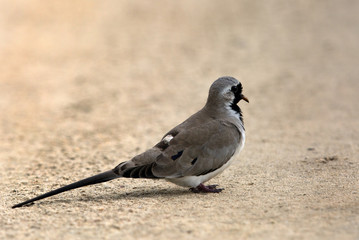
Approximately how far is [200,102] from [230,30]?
510cm

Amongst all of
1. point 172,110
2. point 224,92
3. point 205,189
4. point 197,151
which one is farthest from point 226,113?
point 172,110

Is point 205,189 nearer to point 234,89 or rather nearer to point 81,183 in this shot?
point 234,89

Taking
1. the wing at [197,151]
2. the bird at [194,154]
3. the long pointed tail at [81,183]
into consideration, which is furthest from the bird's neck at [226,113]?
the long pointed tail at [81,183]

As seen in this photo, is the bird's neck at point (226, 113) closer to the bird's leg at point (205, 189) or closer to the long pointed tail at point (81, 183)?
the bird's leg at point (205, 189)

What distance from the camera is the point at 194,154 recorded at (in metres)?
5.18

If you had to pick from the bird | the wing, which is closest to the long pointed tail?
the bird

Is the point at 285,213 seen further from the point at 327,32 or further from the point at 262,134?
the point at 327,32

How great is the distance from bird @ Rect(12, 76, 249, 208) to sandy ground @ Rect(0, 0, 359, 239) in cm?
21

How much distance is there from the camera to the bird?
16.6 ft

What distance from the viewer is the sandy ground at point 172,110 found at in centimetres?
455

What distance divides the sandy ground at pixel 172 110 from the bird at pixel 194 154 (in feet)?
0.70

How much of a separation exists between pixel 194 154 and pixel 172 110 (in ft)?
14.9

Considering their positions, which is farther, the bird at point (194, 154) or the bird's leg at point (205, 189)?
the bird's leg at point (205, 189)

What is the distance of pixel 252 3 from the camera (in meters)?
17.0
